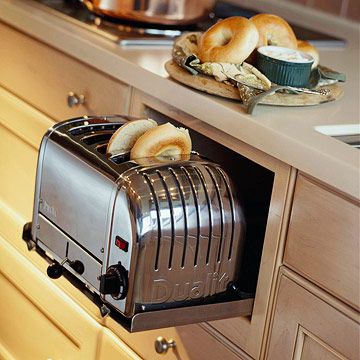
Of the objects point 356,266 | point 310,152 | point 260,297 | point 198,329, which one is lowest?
point 198,329

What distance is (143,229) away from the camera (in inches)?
51.4

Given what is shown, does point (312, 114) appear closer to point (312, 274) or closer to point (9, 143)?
point (312, 274)

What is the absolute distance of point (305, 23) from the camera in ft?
7.72

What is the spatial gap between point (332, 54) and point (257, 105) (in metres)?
0.59

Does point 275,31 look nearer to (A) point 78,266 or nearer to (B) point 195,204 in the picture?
(B) point 195,204

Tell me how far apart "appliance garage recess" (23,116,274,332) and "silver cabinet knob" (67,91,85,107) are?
329 millimetres

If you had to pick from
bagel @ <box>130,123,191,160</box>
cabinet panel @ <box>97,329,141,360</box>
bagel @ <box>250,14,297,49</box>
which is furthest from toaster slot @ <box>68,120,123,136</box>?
cabinet panel @ <box>97,329,141,360</box>

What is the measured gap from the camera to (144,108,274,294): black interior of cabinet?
4.86 feet

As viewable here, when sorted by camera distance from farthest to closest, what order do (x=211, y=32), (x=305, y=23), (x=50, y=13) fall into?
(x=305, y=23)
(x=50, y=13)
(x=211, y=32)

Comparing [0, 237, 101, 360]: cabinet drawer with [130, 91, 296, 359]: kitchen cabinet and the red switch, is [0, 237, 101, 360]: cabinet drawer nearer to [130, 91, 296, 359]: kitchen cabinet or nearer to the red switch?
[130, 91, 296, 359]: kitchen cabinet

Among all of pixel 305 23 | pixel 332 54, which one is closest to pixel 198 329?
pixel 332 54

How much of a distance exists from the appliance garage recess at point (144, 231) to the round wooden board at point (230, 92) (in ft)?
0.38

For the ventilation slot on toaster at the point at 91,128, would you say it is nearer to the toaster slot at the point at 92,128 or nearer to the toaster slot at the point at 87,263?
the toaster slot at the point at 92,128

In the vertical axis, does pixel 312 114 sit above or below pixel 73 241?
above
